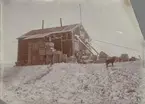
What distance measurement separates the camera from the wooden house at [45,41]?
1.30 m

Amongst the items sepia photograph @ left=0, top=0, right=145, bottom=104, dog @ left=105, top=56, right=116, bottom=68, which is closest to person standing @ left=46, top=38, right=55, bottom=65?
sepia photograph @ left=0, top=0, right=145, bottom=104

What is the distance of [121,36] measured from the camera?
1.27 m

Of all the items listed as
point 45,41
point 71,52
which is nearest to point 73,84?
point 71,52

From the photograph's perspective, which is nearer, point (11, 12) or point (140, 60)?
point (140, 60)

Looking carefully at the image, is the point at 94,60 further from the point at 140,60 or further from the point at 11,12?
the point at 11,12

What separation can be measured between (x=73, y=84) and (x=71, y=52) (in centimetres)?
16

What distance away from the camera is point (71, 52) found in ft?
4.25

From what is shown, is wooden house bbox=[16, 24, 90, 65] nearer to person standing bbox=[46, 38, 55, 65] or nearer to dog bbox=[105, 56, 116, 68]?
person standing bbox=[46, 38, 55, 65]

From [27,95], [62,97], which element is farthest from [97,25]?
[27,95]

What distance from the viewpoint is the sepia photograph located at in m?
1.26

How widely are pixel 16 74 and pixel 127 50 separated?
0.59 metres

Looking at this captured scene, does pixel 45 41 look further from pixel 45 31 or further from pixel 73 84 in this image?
pixel 73 84

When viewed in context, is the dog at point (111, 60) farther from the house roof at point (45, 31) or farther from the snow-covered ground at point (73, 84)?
the house roof at point (45, 31)

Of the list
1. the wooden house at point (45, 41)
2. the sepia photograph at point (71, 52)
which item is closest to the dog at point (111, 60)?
the sepia photograph at point (71, 52)
